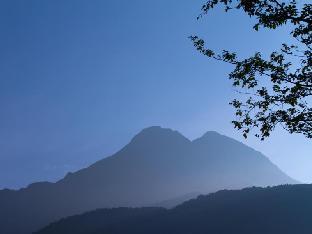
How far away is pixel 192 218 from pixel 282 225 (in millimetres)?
38439

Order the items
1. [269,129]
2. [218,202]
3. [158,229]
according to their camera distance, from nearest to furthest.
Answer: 1. [269,129]
2. [158,229]
3. [218,202]

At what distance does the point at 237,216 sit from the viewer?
472 feet

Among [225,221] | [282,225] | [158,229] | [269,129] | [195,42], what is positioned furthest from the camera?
[158,229]

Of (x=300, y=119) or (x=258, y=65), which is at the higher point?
(x=258, y=65)

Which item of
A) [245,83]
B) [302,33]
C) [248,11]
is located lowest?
[245,83]

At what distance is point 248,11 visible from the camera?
1596 cm

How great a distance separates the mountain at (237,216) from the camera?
13062 centimetres

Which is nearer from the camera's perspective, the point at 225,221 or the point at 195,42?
the point at 195,42

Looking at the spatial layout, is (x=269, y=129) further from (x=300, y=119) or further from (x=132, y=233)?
(x=132, y=233)

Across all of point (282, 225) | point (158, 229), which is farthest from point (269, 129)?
point (158, 229)

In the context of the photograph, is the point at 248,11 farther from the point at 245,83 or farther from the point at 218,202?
the point at 218,202

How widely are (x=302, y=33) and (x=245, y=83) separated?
2.90 meters

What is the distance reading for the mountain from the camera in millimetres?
130625

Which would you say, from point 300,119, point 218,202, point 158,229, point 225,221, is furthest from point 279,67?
point 218,202
